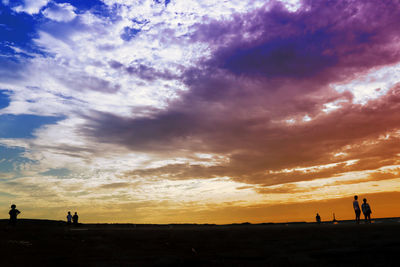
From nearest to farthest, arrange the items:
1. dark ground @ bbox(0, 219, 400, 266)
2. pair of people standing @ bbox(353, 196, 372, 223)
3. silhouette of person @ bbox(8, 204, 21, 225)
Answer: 1. dark ground @ bbox(0, 219, 400, 266)
2. pair of people standing @ bbox(353, 196, 372, 223)
3. silhouette of person @ bbox(8, 204, 21, 225)

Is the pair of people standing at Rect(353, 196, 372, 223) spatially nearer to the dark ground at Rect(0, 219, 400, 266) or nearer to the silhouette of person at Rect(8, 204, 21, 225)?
the dark ground at Rect(0, 219, 400, 266)

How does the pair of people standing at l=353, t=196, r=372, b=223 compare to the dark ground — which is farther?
the pair of people standing at l=353, t=196, r=372, b=223

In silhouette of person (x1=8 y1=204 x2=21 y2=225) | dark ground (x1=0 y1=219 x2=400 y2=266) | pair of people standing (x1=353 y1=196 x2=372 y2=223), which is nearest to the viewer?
dark ground (x1=0 y1=219 x2=400 y2=266)

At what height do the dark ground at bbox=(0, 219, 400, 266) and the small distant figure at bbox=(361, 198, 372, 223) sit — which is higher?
the small distant figure at bbox=(361, 198, 372, 223)

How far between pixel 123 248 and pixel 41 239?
239 inches

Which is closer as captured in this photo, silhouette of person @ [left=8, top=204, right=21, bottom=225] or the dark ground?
the dark ground

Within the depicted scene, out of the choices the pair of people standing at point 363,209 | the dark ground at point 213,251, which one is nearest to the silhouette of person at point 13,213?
the dark ground at point 213,251

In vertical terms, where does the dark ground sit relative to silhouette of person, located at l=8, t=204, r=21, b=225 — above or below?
below

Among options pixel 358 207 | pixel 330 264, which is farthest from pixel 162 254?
pixel 358 207

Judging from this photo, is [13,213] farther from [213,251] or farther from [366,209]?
[366,209]

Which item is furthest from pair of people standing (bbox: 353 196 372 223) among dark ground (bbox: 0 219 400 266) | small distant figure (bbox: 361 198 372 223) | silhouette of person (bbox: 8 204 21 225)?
silhouette of person (bbox: 8 204 21 225)

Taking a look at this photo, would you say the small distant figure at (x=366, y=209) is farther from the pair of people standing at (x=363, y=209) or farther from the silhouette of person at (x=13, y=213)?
the silhouette of person at (x=13, y=213)

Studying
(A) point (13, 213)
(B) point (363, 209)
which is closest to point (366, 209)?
(B) point (363, 209)

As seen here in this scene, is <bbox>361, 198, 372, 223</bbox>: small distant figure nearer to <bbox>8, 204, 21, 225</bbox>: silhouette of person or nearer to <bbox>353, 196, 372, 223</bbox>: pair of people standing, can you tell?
<bbox>353, 196, 372, 223</bbox>: pair of people standing
